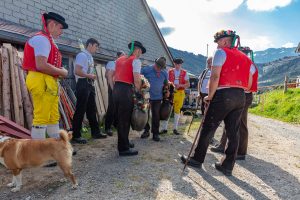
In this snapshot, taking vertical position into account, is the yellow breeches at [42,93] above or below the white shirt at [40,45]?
below

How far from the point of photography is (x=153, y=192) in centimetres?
376

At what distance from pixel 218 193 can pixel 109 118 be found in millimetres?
4223

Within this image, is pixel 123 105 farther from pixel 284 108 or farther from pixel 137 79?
pixel 284 108

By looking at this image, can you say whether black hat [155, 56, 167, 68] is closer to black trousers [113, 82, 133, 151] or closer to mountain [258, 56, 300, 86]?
black trousers [113, 82, 133, 151]

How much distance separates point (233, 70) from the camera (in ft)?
14.0

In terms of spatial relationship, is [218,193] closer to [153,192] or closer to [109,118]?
[153,192]

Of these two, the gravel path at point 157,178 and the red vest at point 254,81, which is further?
the red vest at point 254,81

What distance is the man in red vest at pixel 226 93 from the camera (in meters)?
4.25

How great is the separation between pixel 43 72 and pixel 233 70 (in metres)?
2.93

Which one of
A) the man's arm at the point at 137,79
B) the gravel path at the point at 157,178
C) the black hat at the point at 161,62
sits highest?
the black hat at the point at 161,62

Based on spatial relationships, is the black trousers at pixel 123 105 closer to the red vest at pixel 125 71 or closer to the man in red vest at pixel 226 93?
the red vest at pixel 125 71

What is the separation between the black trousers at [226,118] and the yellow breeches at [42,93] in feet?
8.14

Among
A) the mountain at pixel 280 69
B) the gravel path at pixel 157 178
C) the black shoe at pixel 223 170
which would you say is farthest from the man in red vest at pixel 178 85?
the mountain at pixel 280 69

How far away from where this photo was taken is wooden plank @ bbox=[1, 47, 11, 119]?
19.4 feet
